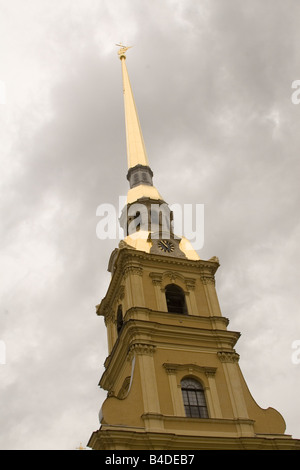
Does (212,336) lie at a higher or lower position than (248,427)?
higher

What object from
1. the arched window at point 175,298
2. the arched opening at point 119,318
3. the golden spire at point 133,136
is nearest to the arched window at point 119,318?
the arched opening at point 119,318

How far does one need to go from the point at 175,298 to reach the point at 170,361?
521 centimetres

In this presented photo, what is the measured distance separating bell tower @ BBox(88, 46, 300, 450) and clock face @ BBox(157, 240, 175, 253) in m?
0.07

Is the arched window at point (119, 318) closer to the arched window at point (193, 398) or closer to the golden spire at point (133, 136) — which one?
the arched window at point (193, 398)

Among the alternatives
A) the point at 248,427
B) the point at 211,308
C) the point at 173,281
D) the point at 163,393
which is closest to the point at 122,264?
the point at 173,281

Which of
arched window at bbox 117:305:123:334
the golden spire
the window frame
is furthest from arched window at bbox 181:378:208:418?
the golden spire

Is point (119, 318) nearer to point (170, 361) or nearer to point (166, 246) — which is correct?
point (166, 246)

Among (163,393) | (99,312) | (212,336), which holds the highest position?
(99,312)

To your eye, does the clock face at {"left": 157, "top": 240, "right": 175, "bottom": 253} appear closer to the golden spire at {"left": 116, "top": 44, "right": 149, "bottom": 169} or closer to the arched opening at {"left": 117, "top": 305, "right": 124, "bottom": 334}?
the arched opening at {"left": 117, "top": 305, "right": 124, "bottom": 334}

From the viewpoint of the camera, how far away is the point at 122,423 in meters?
25.8

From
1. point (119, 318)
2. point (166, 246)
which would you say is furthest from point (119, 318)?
point (166, 246)
